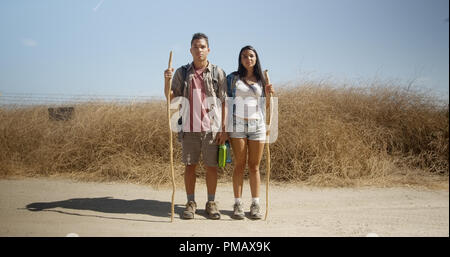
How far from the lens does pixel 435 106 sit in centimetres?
696

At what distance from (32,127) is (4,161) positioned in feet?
3.19

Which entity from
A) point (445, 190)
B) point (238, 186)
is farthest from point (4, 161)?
point (445, 190)

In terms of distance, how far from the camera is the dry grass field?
228 inches

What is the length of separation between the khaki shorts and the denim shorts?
0.93 feet

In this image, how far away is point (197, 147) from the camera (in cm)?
373

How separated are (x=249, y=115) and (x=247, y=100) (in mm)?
186

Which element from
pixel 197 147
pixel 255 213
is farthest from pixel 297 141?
pixel 197 147

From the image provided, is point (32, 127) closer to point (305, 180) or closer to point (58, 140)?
point (58, 140)

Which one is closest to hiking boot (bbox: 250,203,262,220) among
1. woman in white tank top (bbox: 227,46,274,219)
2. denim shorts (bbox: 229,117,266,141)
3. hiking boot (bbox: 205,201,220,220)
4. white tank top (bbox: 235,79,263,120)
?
woman in white tank top (bbox: 227,46,274,219)

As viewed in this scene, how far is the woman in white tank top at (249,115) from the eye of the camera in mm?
3619

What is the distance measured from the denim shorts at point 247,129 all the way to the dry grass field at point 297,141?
2309 millimetres

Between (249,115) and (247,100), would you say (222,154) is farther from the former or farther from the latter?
(247,100)

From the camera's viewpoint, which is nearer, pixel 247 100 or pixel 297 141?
pixel 247 100

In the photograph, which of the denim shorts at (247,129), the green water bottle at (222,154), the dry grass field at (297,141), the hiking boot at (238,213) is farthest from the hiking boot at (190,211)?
the dry grass field at (297,141)
